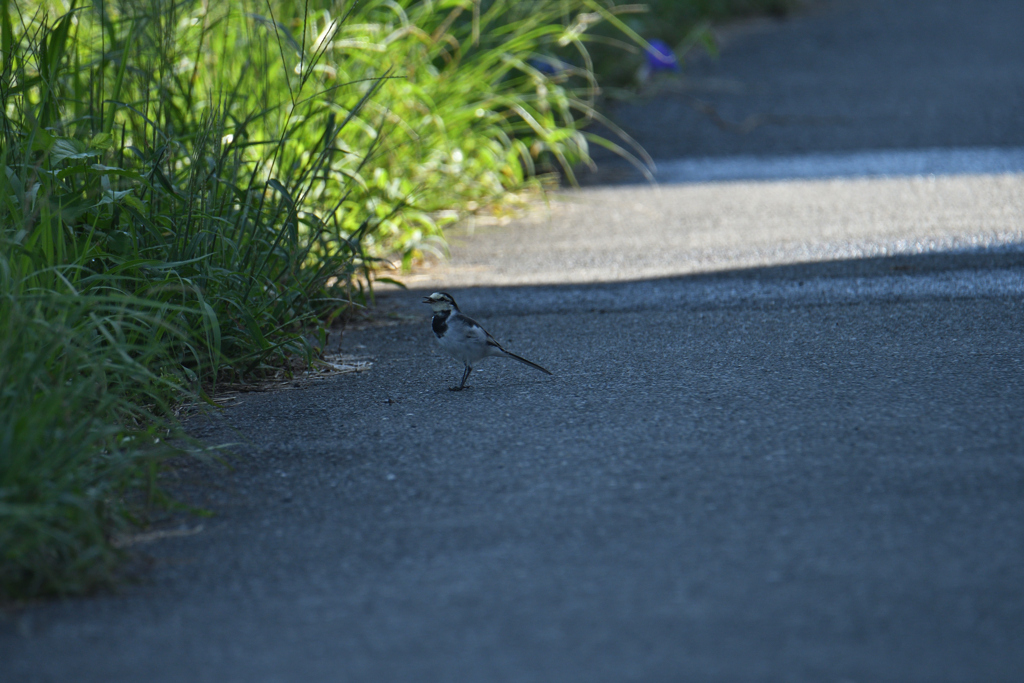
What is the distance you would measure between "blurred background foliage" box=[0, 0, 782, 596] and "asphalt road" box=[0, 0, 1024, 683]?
0.63 ft

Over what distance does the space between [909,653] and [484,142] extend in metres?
5.08

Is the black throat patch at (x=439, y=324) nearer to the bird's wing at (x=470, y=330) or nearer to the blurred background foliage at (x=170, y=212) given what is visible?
the bird's wing at (x=470, y=330)

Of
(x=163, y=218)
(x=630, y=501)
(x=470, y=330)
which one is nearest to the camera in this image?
(x=630, y=501)

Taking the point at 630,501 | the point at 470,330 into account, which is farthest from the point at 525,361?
the point at 630,501

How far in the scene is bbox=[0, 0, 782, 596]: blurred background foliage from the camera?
8.06 feet

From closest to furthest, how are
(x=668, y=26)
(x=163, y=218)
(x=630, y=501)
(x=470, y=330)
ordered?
(x=630, y=501)
(x=470, y=330)
(x=163, y=218)
(x=668, y=26)

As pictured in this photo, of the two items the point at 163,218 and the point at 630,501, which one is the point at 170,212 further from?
the point at 630,501

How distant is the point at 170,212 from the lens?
373 cm

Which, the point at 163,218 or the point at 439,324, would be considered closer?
the point at 439,324

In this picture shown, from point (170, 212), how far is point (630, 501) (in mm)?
2051

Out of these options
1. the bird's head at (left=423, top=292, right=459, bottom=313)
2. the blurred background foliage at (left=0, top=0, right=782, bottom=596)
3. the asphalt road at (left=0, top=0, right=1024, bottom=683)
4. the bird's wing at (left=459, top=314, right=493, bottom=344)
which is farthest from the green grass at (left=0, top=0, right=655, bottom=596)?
the bird's wing at (left=459, top=314, right=493, bottom=344)

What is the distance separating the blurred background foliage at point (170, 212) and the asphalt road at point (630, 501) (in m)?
0.19

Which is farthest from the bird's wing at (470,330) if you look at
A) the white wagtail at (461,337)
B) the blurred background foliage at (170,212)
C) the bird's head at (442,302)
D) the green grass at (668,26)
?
the green grass at (668,26)

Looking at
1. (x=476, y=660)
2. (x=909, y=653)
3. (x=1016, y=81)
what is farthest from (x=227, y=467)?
(x=1016, y=81)
